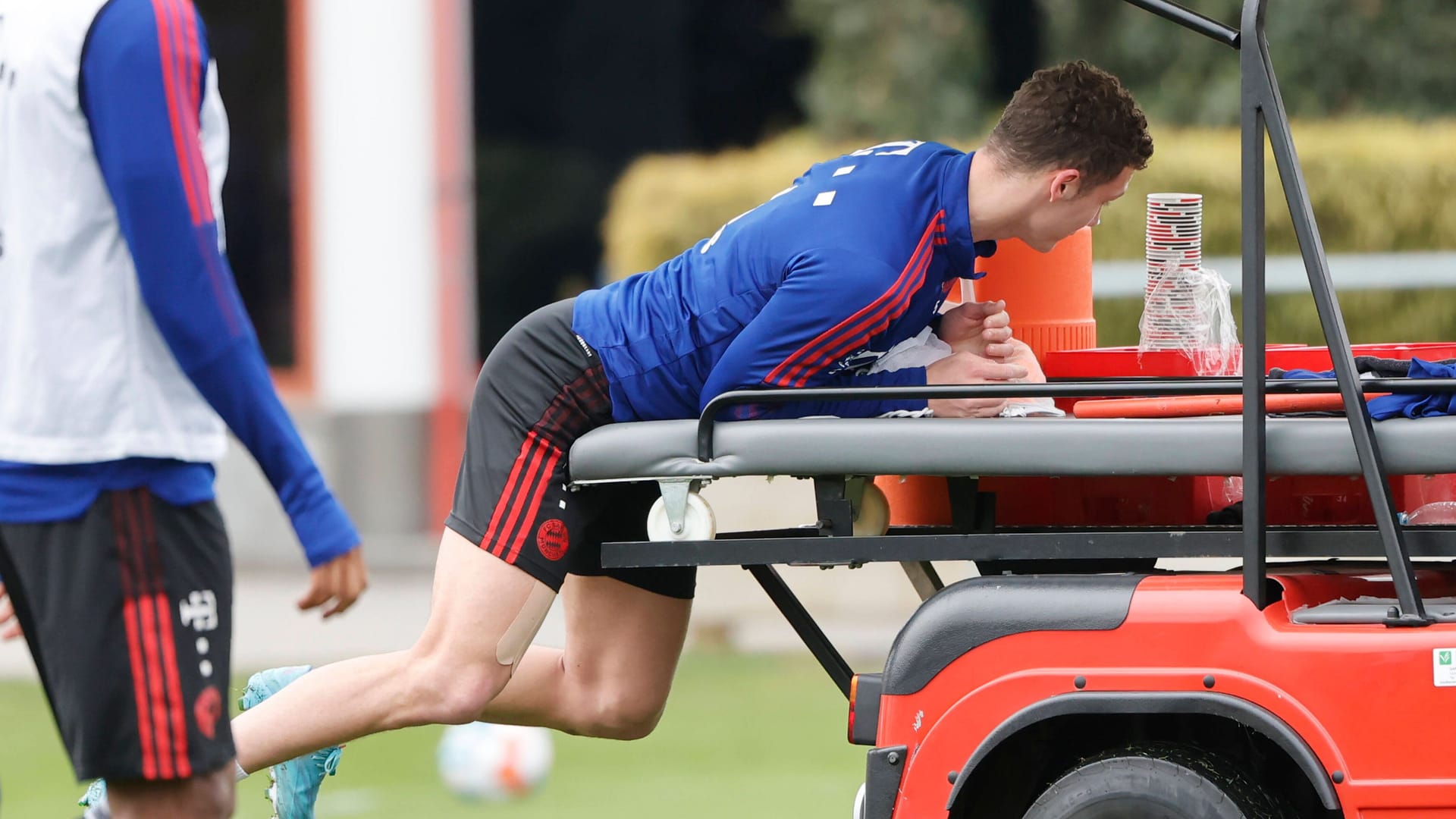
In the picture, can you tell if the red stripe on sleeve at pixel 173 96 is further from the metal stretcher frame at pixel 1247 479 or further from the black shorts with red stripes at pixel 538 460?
the black shorts with red stripes at pixel 538 460

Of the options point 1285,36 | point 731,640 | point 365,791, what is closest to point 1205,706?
point 365,791

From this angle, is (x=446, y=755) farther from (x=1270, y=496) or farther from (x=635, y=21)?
(x=635, y=21)

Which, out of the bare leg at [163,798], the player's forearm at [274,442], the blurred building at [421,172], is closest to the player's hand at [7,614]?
the bare leg at [163,798]

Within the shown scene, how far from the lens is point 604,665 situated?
4059 millimetres

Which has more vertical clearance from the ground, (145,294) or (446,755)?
(145,294)

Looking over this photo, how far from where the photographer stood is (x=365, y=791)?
229 inches

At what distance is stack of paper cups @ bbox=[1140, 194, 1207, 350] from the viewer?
160 inches

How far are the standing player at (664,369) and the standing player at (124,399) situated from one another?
3.18ft

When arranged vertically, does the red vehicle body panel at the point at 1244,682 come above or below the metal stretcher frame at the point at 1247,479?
below

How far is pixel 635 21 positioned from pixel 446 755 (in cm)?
634

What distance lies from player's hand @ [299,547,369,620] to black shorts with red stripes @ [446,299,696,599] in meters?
0.94

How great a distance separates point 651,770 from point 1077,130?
10.0 feet

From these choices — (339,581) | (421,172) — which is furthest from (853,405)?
(421,172)

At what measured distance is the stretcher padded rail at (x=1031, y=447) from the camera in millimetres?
3143
